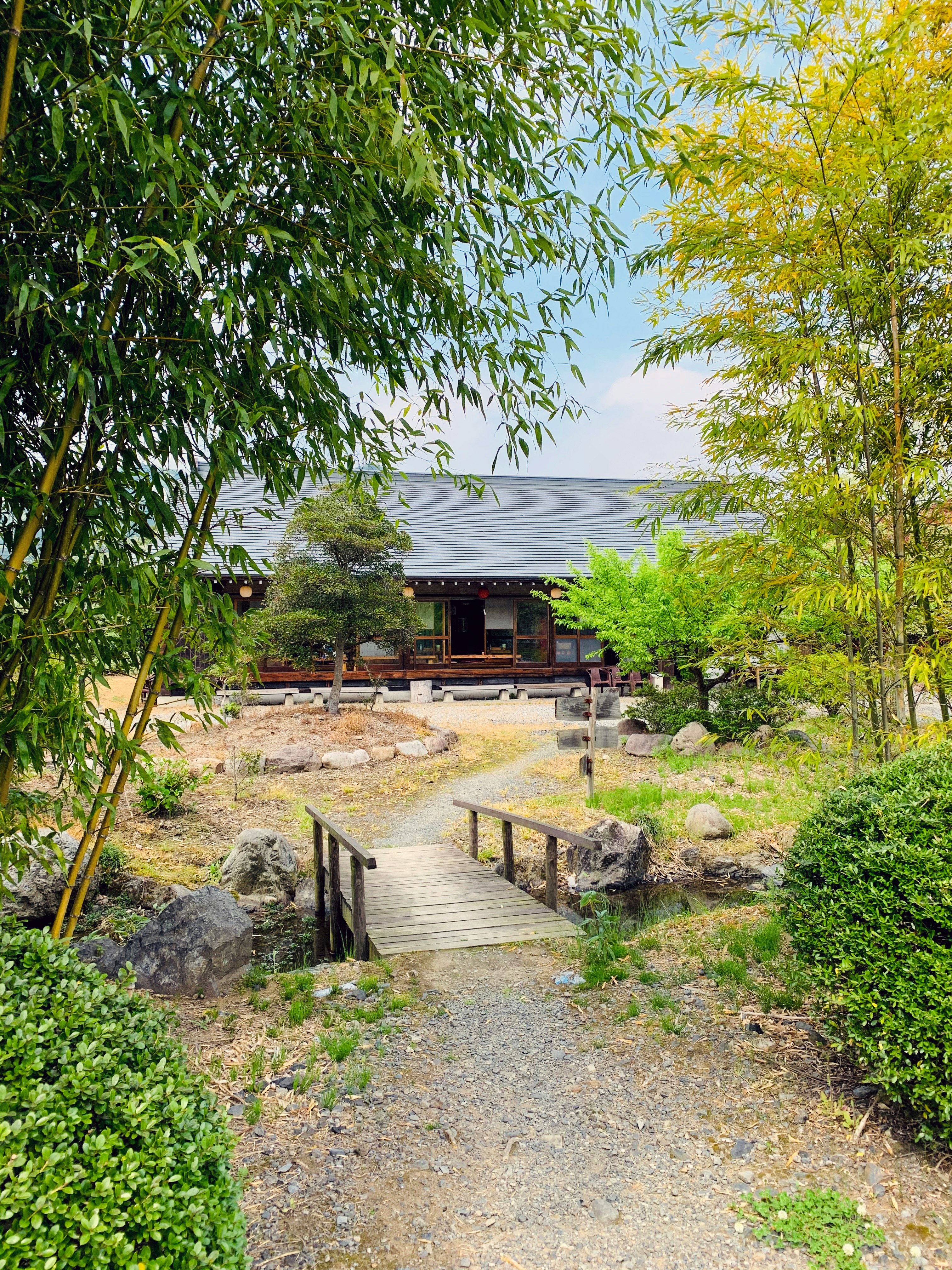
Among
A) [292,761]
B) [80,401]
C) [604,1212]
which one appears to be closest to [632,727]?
[292,761]

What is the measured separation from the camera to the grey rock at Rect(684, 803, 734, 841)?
22.0 ft

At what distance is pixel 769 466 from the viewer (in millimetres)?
3994

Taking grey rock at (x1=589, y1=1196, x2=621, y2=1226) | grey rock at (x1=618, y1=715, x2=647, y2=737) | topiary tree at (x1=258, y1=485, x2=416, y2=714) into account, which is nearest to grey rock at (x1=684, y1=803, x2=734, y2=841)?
grey rock at (x1=618, y1=715, x2=647, y2=737)

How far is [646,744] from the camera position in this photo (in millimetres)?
10297

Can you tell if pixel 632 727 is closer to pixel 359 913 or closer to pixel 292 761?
pixel 292 761

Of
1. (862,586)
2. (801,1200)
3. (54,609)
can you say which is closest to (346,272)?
(54,609)

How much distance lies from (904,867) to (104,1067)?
7.37 feet

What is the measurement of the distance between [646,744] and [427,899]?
19.4 ft

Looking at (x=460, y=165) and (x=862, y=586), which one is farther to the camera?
(x=862, y=586)

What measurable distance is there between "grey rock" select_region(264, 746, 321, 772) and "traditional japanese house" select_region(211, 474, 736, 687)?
19.4ft

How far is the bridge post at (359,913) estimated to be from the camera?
4434 mm

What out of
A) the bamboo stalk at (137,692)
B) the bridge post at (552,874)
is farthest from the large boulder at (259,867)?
the bamboo stalk at (137,692)

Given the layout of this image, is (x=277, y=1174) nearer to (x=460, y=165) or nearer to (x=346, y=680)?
(x=460, y=165)

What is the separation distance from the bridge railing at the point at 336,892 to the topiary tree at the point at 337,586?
18.5ft
